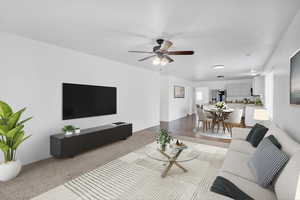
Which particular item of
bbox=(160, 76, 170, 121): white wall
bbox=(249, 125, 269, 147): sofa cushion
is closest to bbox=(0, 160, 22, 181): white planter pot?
bbox=(249, 125, 269, 147): sofa cushion

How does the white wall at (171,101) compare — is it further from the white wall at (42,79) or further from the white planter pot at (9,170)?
the white planter pot at (9,170)

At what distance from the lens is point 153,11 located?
1778 mm

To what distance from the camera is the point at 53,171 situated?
2414 millimetres

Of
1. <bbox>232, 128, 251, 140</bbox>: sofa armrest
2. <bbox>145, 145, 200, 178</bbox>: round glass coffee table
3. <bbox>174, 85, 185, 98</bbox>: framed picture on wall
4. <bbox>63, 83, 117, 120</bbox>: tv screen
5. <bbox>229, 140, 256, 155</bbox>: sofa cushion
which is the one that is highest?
<bbox>174, 85, 185, 98</bbox>: framed picture on wall

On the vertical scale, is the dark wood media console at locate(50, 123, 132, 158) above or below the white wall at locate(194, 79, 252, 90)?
below

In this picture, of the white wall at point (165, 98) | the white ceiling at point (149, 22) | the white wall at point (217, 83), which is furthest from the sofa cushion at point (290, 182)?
the white wall at point (217, 83)

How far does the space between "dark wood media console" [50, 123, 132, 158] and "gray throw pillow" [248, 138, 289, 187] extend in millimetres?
3064

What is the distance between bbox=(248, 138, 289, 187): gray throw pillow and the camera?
1304 mm

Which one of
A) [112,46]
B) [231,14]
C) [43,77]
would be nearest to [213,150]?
[231,14]

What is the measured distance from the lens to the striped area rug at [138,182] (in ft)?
5.97

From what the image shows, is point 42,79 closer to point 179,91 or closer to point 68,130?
point 68,130

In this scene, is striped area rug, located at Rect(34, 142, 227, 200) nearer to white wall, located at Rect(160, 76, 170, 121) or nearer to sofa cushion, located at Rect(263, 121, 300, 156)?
sofa cushion, located at Rect(263, 121, 300, 156)

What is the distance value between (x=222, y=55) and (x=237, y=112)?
2312 mm

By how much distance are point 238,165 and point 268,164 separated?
0.47 metres
